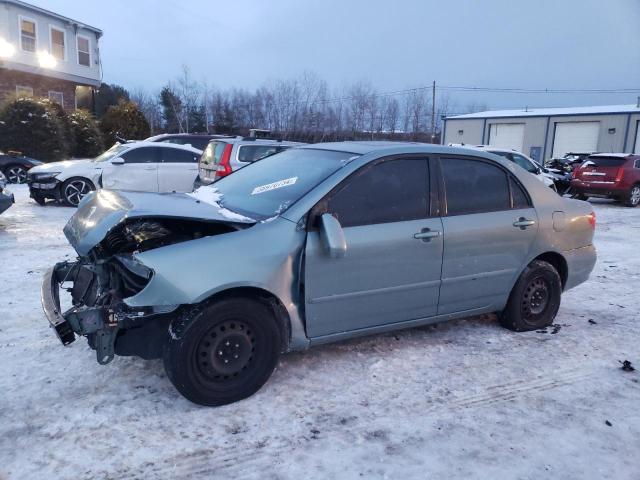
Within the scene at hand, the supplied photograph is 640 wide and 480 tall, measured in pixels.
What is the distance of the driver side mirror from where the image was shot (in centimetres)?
331

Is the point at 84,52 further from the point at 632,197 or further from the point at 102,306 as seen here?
the point at 102,306

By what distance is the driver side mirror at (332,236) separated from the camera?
3.31m

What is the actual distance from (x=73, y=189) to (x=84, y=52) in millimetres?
22564

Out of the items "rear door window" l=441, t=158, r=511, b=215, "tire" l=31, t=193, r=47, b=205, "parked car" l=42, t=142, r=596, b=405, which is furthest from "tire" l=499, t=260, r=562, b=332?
"tire" l=31, t=193, r=47, b=205

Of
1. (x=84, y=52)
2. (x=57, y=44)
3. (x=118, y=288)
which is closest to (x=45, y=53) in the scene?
(x=57, y=44)

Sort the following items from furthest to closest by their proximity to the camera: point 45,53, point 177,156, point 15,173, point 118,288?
point 45,53 → point 15,173 → point 177,156 → point 118,288

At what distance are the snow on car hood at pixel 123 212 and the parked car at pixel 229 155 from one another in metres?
5.82

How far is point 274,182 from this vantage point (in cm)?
409

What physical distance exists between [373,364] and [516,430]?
1152 millimetres

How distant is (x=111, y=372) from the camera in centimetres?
371

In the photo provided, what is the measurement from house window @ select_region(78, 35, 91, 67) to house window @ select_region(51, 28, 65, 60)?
121cm

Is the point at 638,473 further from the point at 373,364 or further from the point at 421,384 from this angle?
the point at 373,364

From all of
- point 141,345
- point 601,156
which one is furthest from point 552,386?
point 601,156

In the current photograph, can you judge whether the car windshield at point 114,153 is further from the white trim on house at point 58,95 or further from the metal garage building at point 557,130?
the metal garage building at point 557,130
